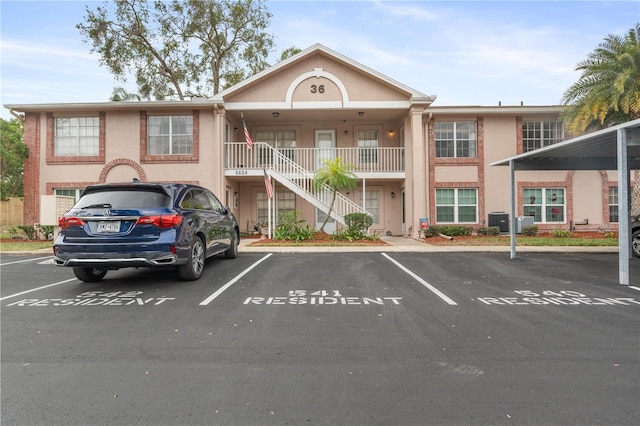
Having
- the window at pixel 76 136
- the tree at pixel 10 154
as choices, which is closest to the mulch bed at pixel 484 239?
the window at pixel 76 136

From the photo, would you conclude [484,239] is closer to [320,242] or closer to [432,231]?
[432,231]

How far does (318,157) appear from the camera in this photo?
17.8 meters

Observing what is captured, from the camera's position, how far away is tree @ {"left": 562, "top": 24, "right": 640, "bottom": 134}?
12.7 meters

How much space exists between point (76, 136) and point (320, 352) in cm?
1740

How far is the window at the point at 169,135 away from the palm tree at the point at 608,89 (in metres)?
15.8

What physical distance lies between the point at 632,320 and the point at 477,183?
13.0m

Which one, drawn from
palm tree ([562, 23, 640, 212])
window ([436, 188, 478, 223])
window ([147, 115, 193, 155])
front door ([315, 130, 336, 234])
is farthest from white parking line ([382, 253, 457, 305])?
window ([147, 115, 193, 155])

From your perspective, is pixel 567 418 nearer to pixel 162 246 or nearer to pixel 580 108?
pixel 162 246

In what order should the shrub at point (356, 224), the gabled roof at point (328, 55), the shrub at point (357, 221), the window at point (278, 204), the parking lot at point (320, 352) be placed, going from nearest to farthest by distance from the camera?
the parking lot at point (320, 352)
the shrub at point (356, 224)
the shrub at point (357, 221)
the gabled roof at point (328, 55)
the window at point (278, 204)

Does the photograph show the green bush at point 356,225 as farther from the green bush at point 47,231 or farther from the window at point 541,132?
the green bush at point 47,231

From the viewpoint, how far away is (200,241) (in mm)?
7105

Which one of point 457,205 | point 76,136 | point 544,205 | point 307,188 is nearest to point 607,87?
point 544,205

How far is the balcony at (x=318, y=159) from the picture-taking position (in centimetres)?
1616

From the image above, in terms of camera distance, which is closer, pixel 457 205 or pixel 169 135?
pixel 169 135
